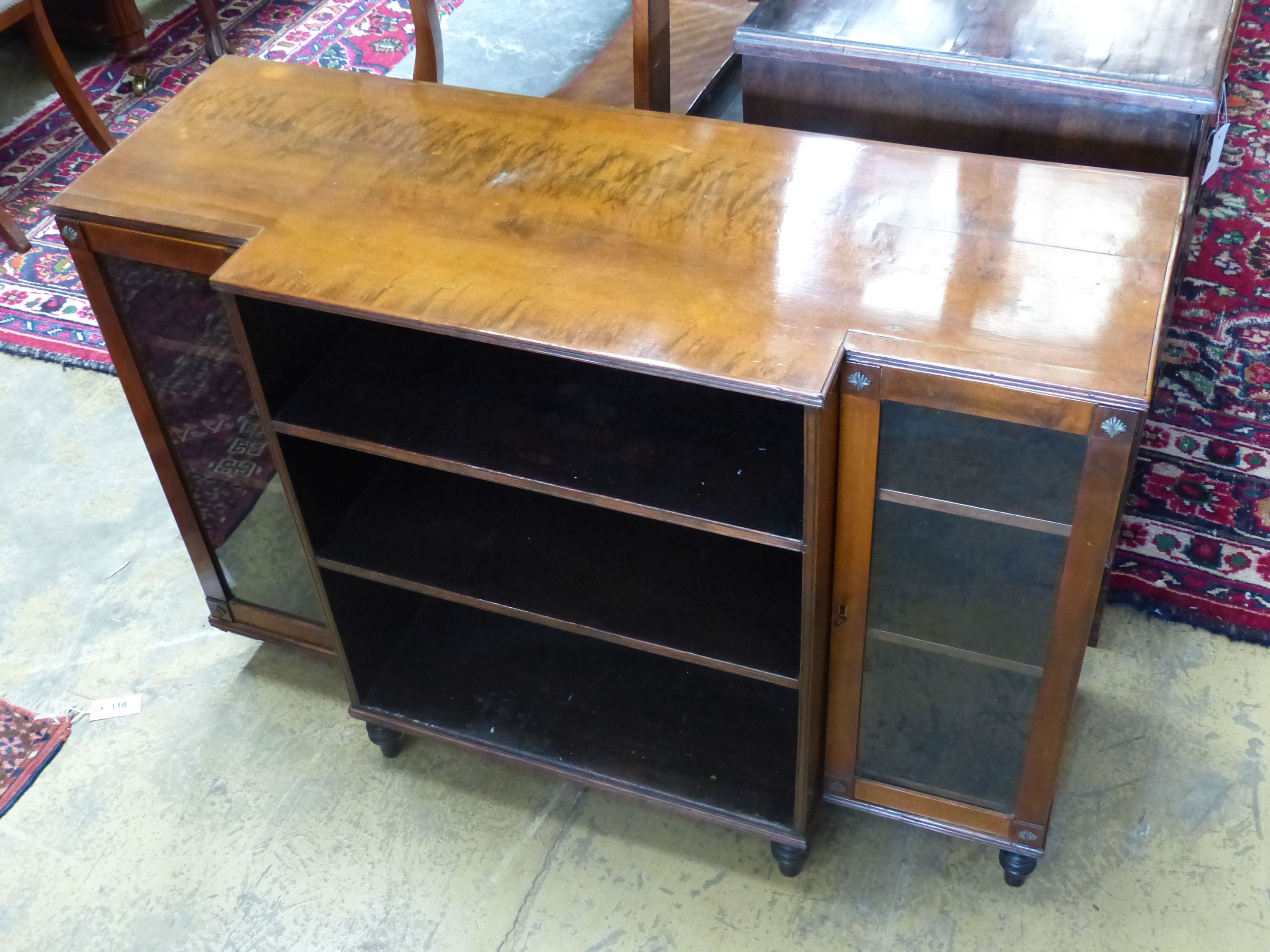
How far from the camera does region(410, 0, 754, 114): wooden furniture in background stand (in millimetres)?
1623

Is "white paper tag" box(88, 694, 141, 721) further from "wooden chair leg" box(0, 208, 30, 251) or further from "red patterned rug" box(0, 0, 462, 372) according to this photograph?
"wooden chair leg" box(0, 208, 30, 251)

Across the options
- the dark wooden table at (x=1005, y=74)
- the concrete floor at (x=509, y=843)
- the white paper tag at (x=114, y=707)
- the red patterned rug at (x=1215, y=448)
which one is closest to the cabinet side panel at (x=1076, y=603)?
the concrete floor at (x=509, y=843)

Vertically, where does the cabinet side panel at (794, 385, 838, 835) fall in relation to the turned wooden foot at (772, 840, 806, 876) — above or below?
above

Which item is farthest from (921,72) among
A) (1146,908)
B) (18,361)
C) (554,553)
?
(18,361)

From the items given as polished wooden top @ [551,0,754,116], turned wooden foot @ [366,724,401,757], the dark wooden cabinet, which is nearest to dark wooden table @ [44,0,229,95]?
polished wooden top @ [551,0,754,116]

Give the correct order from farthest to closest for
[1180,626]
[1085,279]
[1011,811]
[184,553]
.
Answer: [184,553] → [1180,626] → [1011,811] → [1085,279]

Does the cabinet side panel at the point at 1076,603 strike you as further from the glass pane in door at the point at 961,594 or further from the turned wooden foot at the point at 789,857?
the turned wooden foot at the point at 789,857

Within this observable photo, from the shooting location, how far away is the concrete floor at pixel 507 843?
1467 millimetres

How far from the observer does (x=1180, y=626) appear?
1.74 meters

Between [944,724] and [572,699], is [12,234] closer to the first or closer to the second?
[572,699]

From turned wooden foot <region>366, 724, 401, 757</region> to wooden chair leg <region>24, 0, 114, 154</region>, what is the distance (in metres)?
1.67

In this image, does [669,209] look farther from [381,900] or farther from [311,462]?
[381,900]

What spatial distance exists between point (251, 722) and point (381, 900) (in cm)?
35

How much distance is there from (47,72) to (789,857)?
88.1 inches
